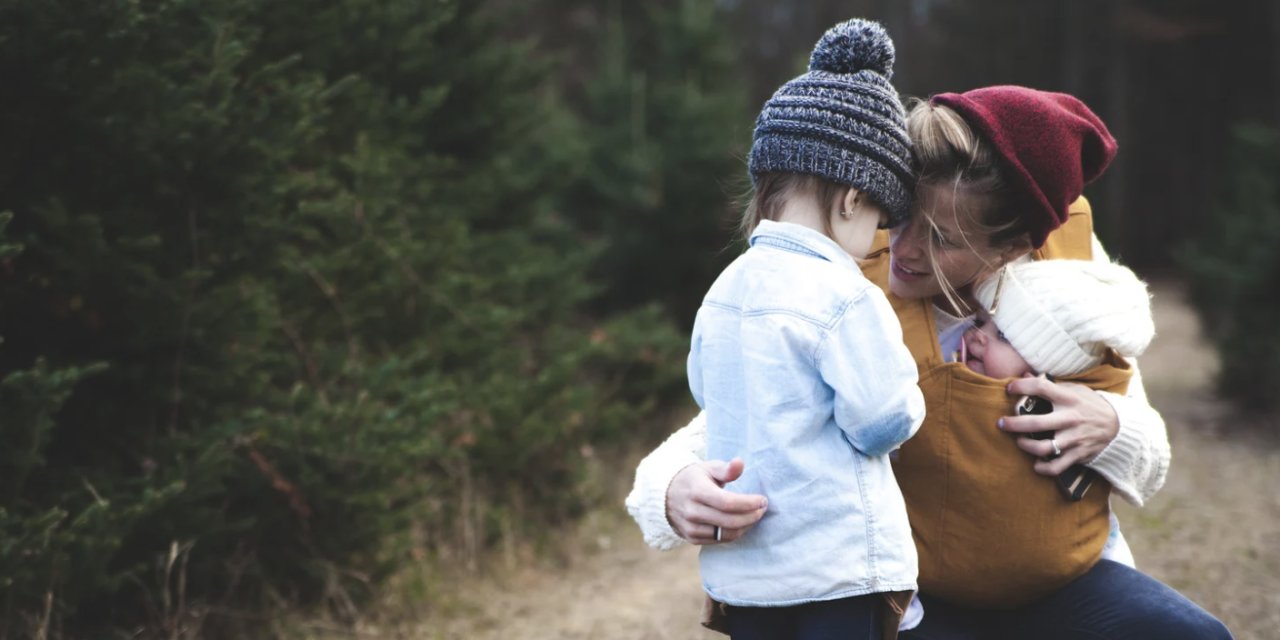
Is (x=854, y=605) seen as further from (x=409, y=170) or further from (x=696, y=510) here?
(x=409, y=170)

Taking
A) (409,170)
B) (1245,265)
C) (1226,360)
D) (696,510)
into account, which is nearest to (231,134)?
(409,170)

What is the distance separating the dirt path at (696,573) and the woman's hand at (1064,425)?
8.13 feet

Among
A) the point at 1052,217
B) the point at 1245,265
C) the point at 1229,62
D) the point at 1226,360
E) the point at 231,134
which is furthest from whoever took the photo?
the point at 1229,62

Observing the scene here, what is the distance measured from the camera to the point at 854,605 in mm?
1887

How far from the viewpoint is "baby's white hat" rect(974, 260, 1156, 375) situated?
200 centimetres

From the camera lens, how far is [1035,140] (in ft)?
6.41

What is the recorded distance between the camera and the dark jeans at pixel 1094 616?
1987 mm

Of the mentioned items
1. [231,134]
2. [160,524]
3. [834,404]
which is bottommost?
[160,524]

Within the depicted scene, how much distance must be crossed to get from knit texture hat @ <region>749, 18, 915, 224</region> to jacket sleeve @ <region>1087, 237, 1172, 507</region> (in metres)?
0.60

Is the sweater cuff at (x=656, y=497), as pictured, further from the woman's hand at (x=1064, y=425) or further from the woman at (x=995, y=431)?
the woman's hand at (x=1064, y=425)

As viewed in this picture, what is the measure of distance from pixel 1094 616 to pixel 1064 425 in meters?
0.39

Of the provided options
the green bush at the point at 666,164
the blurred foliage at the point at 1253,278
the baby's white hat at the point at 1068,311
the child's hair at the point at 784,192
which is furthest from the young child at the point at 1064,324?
the blurred foliage at the point at 1253,278

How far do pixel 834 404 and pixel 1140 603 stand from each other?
766 millimetres

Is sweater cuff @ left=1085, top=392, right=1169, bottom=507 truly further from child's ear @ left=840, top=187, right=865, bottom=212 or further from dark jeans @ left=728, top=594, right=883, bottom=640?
child's ear @ left=840, top=187, right=865, bottom=212
